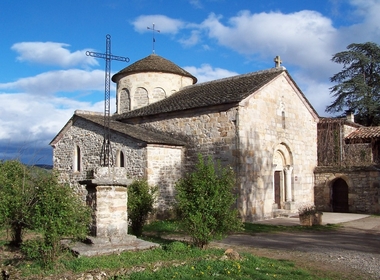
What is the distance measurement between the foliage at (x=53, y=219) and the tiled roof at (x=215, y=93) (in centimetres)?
923

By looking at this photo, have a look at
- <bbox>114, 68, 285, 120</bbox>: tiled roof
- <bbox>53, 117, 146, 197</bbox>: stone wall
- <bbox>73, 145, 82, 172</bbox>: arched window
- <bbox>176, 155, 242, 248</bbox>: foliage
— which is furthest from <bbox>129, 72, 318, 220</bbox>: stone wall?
<bbox>176, 155, 242, 248</bbox>: foliage

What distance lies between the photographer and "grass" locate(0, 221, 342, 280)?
7.16 metres

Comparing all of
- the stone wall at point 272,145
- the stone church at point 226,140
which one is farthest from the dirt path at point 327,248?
the stone church at point 226,140

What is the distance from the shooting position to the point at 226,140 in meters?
16.0

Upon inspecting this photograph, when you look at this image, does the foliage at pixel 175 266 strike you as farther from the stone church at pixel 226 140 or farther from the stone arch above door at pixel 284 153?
the stone arch above door at pixel 284 153

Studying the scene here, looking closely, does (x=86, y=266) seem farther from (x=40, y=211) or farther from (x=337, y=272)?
(x=337, y=272)

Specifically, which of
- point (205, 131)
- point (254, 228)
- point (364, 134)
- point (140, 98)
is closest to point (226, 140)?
point (205, 131)

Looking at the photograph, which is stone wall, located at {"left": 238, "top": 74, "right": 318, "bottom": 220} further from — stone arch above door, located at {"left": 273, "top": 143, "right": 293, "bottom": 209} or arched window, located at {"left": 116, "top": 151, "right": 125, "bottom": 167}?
arched window, located at {"left": 116, "top": 151, "right": 125, "bottom": 167}

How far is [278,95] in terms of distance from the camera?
18.3m

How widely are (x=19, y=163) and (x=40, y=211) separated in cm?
464

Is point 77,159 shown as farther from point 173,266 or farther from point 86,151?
point 173,266

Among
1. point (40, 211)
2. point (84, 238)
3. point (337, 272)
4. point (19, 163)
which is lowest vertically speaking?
point (337, 272)

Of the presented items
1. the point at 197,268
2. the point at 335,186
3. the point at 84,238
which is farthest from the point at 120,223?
the point at 335,186

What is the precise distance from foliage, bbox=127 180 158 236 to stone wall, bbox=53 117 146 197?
4.54 metres
